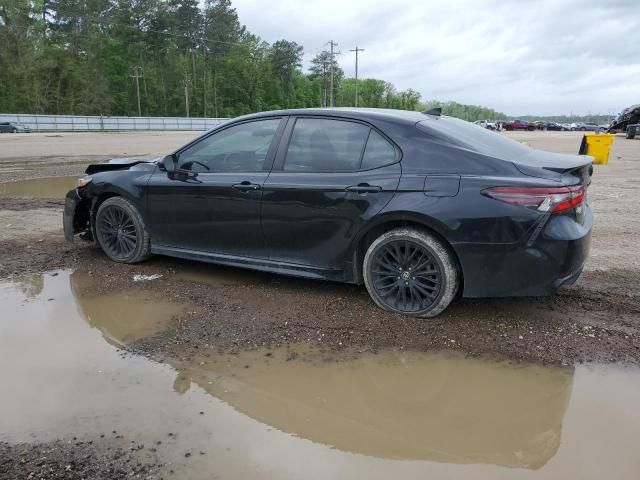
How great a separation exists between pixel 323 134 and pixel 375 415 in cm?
239

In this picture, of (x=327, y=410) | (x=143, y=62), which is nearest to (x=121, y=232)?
(x=327, y=410)

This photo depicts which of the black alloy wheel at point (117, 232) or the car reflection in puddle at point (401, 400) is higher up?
the black alloy wheel at point (117, 232)

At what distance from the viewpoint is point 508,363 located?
3.52 metres

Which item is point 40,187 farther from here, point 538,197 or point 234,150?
point 538,197

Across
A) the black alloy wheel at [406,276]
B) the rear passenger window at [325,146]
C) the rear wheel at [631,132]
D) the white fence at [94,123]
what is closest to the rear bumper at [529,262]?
the black alloy wheel at [406,276]

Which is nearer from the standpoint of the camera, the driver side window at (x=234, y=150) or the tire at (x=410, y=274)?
the tire at (x=410, y=274)

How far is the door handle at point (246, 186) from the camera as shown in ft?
15.1

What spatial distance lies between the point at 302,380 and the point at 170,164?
270cm

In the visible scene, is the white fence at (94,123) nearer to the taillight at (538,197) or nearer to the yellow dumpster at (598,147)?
the yellow dumpster at (598,147)

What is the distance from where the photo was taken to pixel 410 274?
163 inches

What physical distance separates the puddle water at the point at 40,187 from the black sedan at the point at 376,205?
5.54 metres

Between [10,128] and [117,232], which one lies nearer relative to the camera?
[117,232]

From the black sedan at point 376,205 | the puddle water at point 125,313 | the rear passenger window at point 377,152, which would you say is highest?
the rear passenger window at point 377,152

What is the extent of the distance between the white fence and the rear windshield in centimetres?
5138
